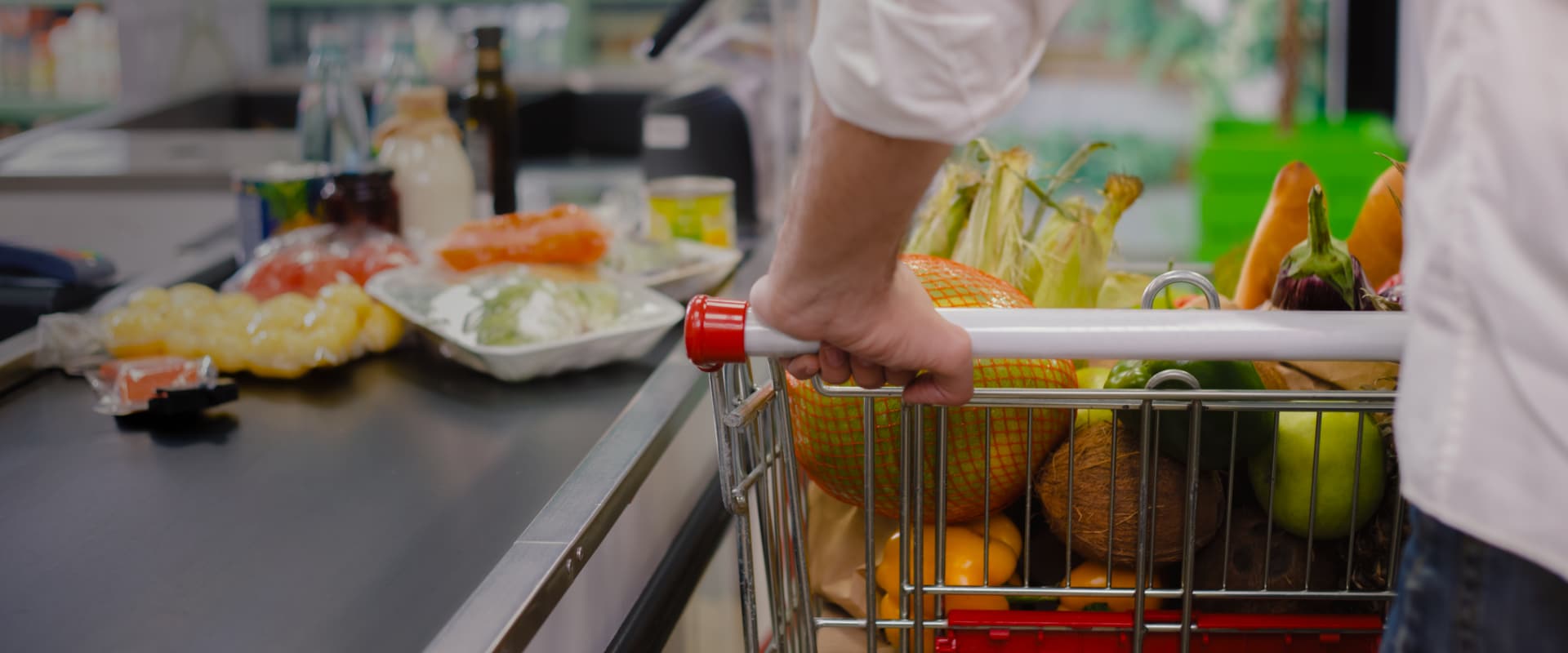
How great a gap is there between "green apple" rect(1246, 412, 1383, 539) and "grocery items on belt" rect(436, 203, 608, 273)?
71 centimetres

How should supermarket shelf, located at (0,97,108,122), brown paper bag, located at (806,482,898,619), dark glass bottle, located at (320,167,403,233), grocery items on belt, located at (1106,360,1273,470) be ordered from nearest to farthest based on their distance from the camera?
grocery items on belt, located at (1106,360,1273,470) < brown paper bag, located at (806,482,898,619) < dark glass bottle, located at (320,167,403,233) < supermarket shelf, located at (0,97,108,122)

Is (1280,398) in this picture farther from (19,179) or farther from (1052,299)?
(19,179)

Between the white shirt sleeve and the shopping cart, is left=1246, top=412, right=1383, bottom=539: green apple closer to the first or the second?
the shopping cart

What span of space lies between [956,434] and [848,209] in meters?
0.31

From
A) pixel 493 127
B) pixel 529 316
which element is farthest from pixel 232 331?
pixel 493 127

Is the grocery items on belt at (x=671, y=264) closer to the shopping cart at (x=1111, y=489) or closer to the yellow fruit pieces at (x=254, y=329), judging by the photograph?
the yellow fruit pieces at (x=254, y=329)

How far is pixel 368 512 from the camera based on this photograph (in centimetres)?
83

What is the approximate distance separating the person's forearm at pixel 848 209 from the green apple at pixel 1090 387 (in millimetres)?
209

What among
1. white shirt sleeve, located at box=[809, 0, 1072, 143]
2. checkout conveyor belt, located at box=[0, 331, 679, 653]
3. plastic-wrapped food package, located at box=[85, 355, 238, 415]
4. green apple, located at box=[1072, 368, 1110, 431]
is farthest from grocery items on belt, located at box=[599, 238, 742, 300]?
white shirt sleeve, located at box=[809, 0, 1072, 143]

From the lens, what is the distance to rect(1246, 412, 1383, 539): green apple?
2.54 feet

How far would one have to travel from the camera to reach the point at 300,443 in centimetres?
97

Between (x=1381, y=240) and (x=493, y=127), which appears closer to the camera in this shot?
(x=1381, y=240)

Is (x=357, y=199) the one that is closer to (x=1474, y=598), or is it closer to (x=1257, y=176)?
(x=1474, y=598)

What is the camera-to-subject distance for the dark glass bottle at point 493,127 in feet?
5.48
